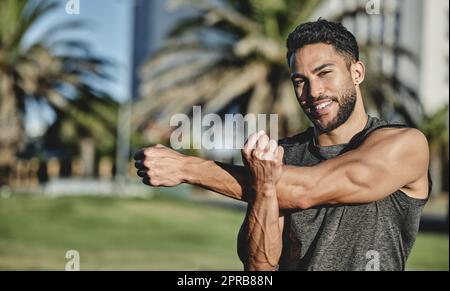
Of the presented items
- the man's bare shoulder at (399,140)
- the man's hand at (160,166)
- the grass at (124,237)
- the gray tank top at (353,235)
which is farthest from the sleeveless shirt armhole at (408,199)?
the grass at (124,237)

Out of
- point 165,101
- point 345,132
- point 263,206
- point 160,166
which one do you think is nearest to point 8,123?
point 165,101

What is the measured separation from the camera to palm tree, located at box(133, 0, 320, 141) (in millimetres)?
18703

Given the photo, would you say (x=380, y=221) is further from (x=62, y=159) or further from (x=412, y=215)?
(x=62, y=159)

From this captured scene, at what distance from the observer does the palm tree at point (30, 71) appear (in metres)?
22.5

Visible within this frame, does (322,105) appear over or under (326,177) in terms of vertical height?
over

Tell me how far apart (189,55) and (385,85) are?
5.88 metres

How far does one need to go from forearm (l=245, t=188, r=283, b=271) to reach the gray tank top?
0.31 ft

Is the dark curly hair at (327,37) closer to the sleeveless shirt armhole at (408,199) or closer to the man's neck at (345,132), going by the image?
the man's neck at (345,132)

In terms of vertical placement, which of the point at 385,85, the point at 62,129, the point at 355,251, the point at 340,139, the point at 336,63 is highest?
Answer: the point at 62,129

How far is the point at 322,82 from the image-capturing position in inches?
78.6

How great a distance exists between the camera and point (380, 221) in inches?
77.5

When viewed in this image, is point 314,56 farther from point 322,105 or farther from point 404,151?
point 404,151

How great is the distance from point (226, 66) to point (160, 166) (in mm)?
18200
